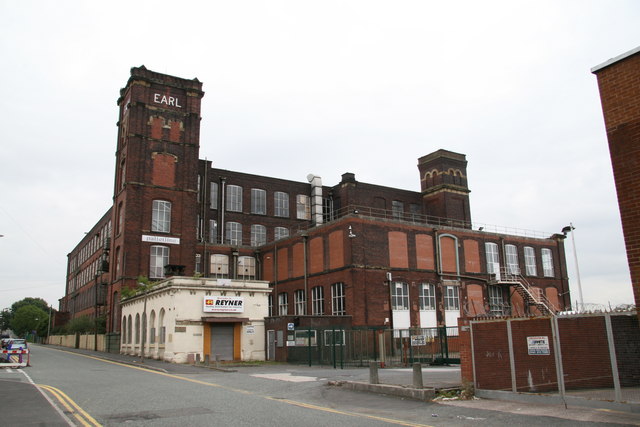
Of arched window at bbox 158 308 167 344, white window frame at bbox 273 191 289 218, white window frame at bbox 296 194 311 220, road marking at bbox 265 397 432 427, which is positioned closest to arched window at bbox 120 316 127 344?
arched window at bbox 158 308 167 344

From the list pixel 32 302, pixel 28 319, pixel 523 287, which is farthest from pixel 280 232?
pixel 32 302

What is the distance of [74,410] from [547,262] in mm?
46564

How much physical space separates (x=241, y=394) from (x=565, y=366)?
8.32m

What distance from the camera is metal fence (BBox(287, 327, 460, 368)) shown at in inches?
1017

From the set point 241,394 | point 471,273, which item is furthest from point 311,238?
point 241,394

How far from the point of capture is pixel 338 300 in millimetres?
39938

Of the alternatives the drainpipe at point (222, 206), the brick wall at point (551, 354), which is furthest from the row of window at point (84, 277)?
the brick wall at point (551, 354)

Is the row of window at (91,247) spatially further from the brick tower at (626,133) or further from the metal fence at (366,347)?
the brick tower at (626,133)

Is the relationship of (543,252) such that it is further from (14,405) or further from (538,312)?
(14,405)

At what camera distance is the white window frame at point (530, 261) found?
4925cm

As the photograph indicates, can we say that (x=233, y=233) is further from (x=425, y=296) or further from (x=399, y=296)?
(x=425, y=296)

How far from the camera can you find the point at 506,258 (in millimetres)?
47719

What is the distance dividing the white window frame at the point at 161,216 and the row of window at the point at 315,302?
428 inches

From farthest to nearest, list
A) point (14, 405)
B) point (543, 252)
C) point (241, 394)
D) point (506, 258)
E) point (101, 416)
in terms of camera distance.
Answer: point (543, 252) < point (506, 258) < point (241, 394) < point (14, 405) < point (101, 416)
